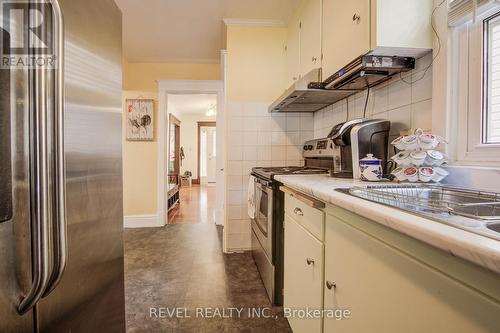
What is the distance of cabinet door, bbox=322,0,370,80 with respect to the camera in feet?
4.04

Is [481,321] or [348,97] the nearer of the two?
[481,321]

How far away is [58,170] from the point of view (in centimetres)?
59

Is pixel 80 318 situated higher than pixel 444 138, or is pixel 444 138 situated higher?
pixel 444 138

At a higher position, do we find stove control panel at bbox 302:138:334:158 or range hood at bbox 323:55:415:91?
range hood at bbox 323:55:415:91

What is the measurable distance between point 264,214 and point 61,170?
4.93ft

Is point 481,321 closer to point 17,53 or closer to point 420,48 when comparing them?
point 17,53

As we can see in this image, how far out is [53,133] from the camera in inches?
23.0

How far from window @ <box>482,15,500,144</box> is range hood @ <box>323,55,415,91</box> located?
0.30 m

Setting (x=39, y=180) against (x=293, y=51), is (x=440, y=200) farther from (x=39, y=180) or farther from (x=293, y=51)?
(x=293, y=51)

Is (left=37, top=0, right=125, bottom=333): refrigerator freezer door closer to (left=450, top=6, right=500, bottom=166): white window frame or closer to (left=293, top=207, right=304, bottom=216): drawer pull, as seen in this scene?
(left=293, top=207, right=304, bottom=216): drawer pull

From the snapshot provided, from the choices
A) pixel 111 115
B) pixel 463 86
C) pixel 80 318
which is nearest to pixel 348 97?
pixel 463 86

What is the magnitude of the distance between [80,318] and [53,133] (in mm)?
636

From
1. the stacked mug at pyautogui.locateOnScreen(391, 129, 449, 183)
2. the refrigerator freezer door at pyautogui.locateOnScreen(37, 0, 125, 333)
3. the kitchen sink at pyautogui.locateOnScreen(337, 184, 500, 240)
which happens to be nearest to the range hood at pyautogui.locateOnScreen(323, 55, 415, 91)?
the stacked mug at pyautogui.locateOnScreen(391, 129, 449, 183)

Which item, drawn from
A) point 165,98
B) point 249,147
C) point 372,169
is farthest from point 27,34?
point 165,98
